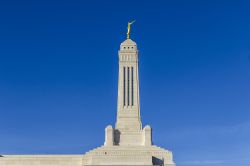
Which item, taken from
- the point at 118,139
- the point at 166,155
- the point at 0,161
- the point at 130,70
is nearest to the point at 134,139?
the point at 118,139

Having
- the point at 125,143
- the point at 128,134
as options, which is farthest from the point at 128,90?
the point at 125,143

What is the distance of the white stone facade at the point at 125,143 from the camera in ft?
285

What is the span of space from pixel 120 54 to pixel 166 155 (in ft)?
86.6

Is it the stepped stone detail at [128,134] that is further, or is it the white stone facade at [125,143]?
the white stone facade at [125,143]

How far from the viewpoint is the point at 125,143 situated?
96438 millimetres

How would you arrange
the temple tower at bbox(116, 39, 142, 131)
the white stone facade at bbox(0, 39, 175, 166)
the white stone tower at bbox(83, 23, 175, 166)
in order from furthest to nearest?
the temple tower at bbox(116, 39, 142, 131), the white stone facade at bbox(0, 39, 175, 166), the white stone tower at bbox(83, 23, 175, 166)

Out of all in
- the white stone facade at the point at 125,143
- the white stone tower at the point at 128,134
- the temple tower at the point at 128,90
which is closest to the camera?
the white stone tower at the point at 128,134

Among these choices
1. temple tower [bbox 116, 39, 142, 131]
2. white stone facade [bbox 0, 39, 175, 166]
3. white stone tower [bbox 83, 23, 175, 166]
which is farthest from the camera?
temple tower [bbox 116, 39, 142, 131]

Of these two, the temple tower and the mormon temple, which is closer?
the mormon temple

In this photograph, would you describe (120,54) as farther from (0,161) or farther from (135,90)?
(0,161)

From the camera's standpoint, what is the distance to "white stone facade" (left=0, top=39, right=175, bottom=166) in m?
86.8

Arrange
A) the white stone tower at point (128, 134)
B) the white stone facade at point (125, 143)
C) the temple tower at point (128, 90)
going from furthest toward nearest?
the temple tower at point (128, 90) → the white stone facade at point (125, 143) → the white stone tower at point (128, 134)

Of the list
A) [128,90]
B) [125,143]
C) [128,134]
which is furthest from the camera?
[128,90]

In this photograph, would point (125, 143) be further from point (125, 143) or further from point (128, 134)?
point (128, 134)
